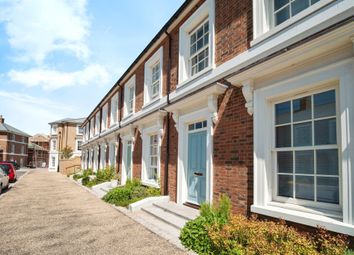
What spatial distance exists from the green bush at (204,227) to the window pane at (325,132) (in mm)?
2113

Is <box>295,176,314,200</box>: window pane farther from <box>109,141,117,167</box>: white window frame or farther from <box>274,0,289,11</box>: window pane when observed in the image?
<box>109,141,117,167</box>: white window frame

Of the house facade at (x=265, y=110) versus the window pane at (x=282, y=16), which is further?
the window pane at (x=282, y=16)

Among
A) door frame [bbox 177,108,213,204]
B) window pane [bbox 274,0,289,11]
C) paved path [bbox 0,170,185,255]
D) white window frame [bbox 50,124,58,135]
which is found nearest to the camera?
paved path [bbox 0,170,185,255]

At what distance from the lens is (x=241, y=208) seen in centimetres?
577

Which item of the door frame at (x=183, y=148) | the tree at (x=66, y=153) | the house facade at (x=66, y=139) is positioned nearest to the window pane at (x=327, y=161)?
the door frame at (x=183, y=148)

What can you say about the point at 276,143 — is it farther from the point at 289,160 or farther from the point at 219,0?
the point at 219,0

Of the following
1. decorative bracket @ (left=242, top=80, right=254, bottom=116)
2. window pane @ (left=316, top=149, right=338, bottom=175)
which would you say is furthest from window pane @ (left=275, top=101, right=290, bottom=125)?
window pane @ (left=316, top=149, right=338, bottom=175)

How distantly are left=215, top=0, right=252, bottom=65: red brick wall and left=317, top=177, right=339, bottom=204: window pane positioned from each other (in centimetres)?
339

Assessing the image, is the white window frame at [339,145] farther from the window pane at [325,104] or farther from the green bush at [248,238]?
the green bush at [248,238]

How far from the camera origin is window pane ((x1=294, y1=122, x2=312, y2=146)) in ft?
15.4

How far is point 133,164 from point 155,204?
4.67 meters

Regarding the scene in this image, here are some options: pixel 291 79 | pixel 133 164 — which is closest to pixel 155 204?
pixel 133 164

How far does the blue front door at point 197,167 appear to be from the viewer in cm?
779

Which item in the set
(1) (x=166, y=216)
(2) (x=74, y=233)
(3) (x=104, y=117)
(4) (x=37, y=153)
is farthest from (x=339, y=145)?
(4) (x=37, y=153)
